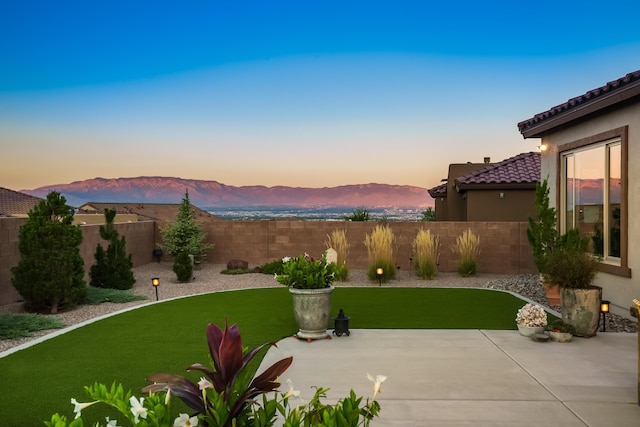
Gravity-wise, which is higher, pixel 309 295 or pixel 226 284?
pixel 309 295

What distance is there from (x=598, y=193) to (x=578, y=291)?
9.60ft

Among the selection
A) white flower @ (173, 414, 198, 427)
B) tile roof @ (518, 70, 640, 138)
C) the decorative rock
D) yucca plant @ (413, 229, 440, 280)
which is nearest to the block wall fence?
the decorative rock

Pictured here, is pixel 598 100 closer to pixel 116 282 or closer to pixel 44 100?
pixel 116 282

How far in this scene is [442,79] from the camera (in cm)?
2309

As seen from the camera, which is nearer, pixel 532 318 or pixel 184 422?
pixel 184 422

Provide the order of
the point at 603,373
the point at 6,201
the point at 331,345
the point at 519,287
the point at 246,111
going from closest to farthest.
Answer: the point at 603,373, the point at 331,345, the point at 519,287, the point at 6,201, the point at 246,111

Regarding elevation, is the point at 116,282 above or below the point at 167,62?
below

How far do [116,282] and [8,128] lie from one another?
1477cm

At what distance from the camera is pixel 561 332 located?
260 inches

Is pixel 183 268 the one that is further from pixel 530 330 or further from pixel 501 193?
pixel 501 193

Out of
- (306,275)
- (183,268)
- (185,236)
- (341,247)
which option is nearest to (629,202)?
(306,275)

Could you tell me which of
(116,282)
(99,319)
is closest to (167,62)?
(116,282)

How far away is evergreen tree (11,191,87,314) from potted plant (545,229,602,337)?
26.1 feet

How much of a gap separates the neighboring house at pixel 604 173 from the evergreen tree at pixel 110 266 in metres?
9.31
